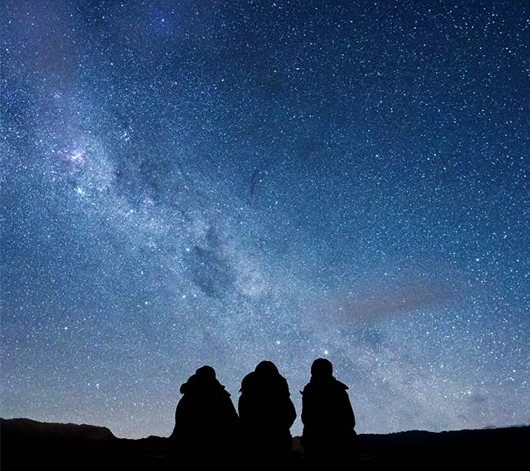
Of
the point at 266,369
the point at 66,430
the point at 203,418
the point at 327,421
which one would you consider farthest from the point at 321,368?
the point at 66,430

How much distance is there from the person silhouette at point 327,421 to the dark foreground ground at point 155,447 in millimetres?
411

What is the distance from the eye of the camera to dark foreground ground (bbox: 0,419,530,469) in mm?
8102

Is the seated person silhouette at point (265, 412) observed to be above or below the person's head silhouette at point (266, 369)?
below

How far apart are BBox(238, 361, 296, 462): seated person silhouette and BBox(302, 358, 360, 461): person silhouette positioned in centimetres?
39

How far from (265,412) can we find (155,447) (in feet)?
42.6

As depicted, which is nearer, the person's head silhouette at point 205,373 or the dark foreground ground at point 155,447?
the dark foreground ground at point 155,447

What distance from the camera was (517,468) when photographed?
8914 mm

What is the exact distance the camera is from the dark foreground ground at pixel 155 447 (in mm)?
8102

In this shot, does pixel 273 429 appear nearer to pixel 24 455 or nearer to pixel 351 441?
pixel 351 441

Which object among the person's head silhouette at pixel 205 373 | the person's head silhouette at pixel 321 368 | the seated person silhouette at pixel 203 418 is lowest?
the seated person silhouette at pixel 203 418

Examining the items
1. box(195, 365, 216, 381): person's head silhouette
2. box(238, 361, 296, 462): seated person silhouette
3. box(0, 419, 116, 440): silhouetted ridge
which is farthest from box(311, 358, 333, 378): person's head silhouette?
box(0, 419, 116, 440): silhouetted ridge

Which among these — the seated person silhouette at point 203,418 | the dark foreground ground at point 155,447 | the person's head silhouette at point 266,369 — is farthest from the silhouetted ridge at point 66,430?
the person's head silhouette at point 266,369

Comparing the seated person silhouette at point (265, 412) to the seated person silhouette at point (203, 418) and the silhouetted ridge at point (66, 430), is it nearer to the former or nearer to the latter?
the seated person silhouette at point (203, 418)

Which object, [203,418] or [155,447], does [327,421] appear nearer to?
[203,418]
